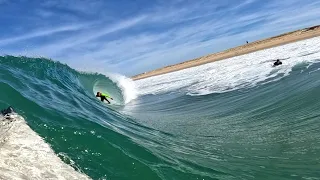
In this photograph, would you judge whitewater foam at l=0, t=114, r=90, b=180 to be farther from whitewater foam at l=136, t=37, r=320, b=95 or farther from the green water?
whitewater foam at l=136, t=37, r=320, b=95

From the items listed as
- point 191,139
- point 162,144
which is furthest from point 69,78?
point 162,144

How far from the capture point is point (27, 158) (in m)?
6.04

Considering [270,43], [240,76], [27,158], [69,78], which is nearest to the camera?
[27,158]

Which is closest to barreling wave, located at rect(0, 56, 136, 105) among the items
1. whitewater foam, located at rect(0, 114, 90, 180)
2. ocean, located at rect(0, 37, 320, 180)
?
ocean, located at rect(0, 37, 320, 180)

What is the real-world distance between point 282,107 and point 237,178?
603cm

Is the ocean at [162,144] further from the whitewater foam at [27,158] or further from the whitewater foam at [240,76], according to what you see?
the whitewater foam at [240,76]

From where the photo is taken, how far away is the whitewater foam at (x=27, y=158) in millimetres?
5438

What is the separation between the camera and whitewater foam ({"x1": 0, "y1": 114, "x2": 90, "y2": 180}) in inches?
214

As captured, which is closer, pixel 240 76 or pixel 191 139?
pixel 191 139

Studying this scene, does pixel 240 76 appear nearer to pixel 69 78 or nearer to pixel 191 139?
pixel 69 78

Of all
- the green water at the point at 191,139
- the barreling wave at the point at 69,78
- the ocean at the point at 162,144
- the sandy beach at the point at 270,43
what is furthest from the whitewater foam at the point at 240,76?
the sandy beach at the point at 270,43

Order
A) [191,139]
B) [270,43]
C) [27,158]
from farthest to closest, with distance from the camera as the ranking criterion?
[270,43] → [191,139] → [27,158]

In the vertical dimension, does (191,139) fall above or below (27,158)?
below

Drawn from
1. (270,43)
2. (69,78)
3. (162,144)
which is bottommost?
(162,144)
